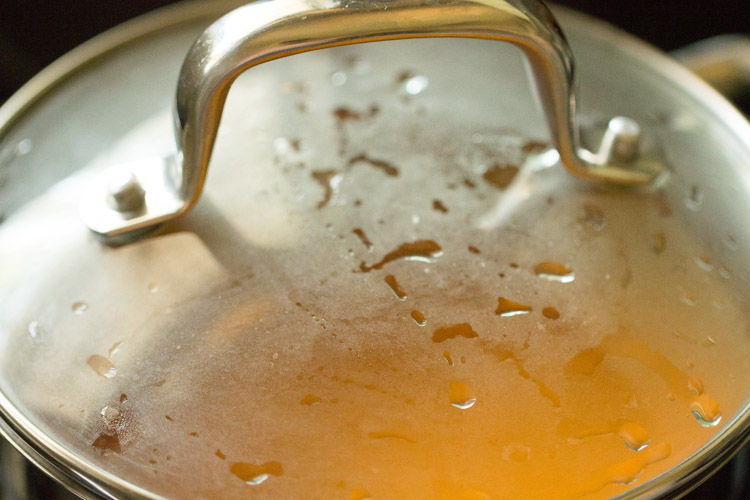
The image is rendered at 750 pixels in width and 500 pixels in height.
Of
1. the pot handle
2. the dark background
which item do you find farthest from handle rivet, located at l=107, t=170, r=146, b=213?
the dark background

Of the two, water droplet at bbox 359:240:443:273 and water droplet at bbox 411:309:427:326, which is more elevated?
water droplet at bbox 359:240:443:273

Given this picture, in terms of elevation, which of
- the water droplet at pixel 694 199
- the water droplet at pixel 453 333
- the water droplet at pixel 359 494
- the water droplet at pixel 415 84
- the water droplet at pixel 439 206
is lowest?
the water droplet at pixel 694 199

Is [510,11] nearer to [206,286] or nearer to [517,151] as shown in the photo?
[517,151]

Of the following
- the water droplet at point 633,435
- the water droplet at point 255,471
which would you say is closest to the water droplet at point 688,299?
the water droplet at point 633,435

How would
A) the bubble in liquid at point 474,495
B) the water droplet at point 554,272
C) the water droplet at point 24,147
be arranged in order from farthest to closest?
the water droplet at point 24,147, the water droplet at point 554,272, the bubble in liquid at point 474,495

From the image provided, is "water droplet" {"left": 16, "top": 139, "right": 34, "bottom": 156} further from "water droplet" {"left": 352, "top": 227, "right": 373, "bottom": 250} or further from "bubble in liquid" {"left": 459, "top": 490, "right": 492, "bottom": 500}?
"bubble in liquid" {"left": 459, "top": 490, "right": 492, "bottom": 500}

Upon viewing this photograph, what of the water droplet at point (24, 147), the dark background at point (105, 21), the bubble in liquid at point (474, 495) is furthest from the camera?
the dark background at point (105, 21)

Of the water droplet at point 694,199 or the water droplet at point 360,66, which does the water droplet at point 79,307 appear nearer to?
the water droplet at point 360,66

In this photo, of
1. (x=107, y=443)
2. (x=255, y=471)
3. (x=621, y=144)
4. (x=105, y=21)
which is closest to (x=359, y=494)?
(x=255, y=471)

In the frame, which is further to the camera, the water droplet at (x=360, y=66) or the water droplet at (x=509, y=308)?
the water droplet at (x=360, y=66)
